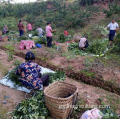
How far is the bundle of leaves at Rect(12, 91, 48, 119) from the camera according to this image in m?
3.32

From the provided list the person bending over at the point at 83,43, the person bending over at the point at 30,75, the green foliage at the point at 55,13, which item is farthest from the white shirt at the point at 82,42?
the green foliage at the point at 55,13

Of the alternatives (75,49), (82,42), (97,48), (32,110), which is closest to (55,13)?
(75,49)

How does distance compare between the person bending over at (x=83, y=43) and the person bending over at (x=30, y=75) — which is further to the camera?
the person bending over at (x=83, y=43)

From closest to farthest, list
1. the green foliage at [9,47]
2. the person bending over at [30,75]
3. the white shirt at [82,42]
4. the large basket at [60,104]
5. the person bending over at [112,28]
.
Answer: the large basket at [60,104] < the person bending over at [30,75] < the white shirt at [82,42] < the person bending over at [112,28] < the green foliage at [9,47]

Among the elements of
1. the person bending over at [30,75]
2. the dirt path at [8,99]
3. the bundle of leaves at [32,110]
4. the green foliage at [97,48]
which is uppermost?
the person bending over at [30,75]

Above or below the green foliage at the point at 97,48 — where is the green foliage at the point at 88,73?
below

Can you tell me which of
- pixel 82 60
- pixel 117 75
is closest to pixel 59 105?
pixel 117 75

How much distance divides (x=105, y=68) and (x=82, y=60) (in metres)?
0.92

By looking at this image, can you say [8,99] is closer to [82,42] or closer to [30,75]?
[30,75]

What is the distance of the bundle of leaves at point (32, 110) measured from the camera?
3.32 m

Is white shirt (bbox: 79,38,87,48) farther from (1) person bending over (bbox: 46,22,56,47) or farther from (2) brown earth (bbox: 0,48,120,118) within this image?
(2) brown earth (bbox: 0,48,120,118)

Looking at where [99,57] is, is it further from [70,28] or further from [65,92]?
[70,28]

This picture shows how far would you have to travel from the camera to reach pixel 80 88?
15.3 feet

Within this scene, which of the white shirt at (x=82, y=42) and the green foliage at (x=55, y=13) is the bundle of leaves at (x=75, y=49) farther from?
the green foliage at (x=55, y=13)
